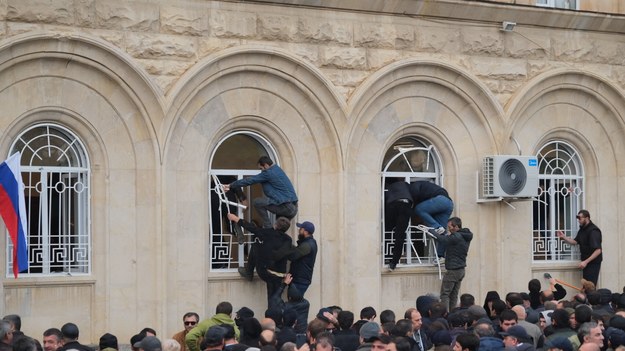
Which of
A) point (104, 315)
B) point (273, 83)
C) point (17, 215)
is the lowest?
point (104, 315)

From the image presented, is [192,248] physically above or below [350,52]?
below

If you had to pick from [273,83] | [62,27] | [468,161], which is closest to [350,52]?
[273,83]

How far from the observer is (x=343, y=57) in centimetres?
2138

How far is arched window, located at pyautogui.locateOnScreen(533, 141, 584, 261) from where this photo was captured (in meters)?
23.8

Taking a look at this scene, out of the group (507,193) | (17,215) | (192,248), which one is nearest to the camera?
(17,215)

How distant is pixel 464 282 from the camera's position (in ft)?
74.3

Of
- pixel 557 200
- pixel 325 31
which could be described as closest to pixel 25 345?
pixel 325 31

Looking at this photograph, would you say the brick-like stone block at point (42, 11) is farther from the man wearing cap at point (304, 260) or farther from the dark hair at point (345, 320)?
the dark hair at point (345, 320)

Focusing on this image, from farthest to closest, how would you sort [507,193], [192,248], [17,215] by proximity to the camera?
[507,193]
[192,248]
[17,215]

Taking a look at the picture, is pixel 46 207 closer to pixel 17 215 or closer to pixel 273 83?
pixel 17 215

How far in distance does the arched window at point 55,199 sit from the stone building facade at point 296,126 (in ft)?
0.13

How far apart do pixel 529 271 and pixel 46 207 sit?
7974 millimetres

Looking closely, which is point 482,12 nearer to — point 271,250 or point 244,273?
point 271,250

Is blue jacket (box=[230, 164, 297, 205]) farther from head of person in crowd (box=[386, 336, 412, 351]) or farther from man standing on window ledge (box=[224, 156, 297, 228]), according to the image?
head of person in crowd (box=[386, 336, 412, 351])
